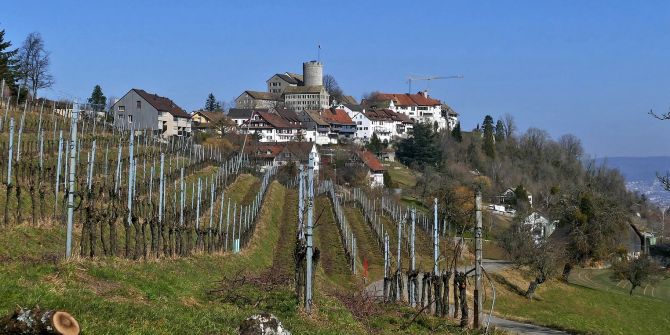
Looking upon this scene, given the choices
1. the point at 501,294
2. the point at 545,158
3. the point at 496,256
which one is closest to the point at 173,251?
the point at 501,294

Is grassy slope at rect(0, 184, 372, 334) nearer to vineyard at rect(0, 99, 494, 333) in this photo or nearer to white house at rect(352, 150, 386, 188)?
vineyard at rect(0, 99, 494, 333)

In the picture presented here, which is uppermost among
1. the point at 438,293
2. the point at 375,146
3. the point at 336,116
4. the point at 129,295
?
the point at 336,116

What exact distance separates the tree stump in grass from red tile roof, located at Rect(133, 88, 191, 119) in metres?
100

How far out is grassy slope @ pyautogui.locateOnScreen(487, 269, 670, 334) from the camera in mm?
40500

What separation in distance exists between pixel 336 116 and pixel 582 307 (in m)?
122

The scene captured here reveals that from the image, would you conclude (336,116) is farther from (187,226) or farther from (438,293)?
(438,293)

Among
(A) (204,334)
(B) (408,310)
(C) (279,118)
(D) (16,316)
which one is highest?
(C) (279,118)

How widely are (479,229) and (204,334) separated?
25.7 feet

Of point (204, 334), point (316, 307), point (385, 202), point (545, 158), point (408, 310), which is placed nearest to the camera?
point (204, 334)

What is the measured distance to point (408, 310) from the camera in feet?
74.9

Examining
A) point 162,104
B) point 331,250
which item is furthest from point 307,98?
point 331,250

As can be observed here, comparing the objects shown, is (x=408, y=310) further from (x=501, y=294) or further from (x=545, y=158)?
(x=545, y=158)

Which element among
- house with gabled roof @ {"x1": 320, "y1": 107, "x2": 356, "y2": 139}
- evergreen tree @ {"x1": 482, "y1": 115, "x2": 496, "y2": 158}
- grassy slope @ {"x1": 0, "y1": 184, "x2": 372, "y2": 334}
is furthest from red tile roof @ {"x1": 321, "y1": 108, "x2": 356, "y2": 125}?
grassy slope @ {"x1": 0, "y1": 184, "x2": 372, "y2": 334}

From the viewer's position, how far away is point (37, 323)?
8219 mm
